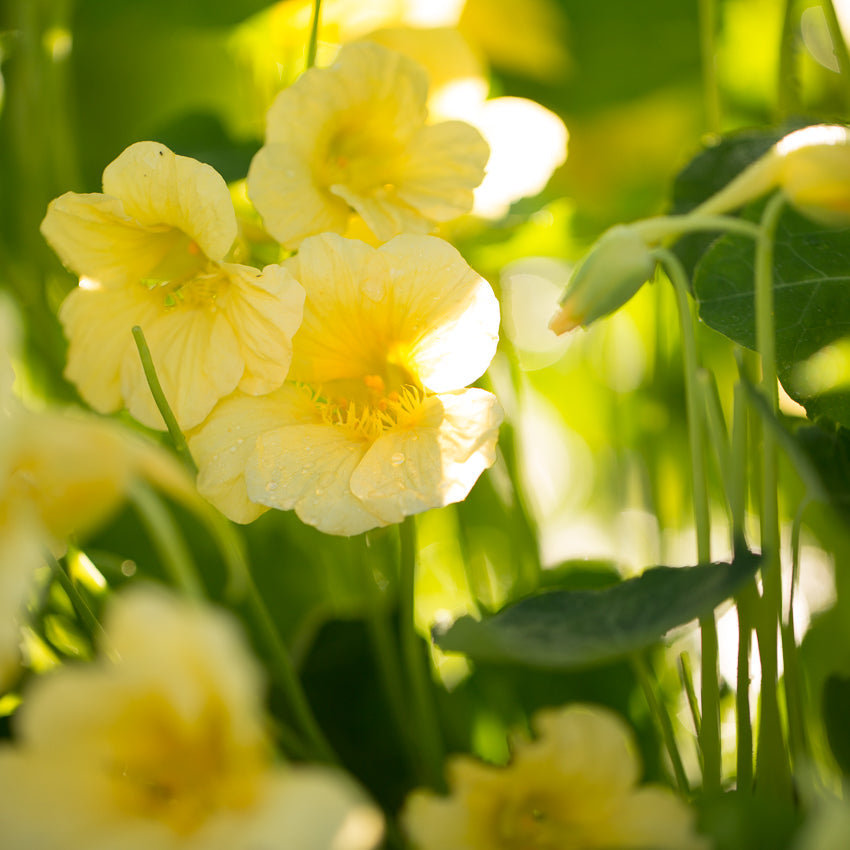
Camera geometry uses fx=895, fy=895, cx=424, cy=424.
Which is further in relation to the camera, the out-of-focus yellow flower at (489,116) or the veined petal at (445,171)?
the out-of-focus yellow flower at (489,116)

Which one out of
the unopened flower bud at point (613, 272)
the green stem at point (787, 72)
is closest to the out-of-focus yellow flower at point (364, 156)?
the unopened flower bud at point (613, 272)

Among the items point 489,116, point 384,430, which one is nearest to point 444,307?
point 384,430

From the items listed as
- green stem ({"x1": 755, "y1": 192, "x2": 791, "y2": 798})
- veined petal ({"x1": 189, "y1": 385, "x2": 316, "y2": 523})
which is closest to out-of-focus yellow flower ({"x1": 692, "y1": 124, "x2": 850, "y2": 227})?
green stem ({"x1": 755, "y1": 192, "x2": 791, "y2": 798})

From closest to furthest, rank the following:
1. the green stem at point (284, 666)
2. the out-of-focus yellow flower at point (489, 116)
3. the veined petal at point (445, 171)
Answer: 1. the green stem at point (284, 666)
2. the veined petal at point (445, 171)
3. the out-of-focus yellow flower at point (489, 116)

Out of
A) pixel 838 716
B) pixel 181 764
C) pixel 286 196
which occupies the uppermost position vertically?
pixel 286 196

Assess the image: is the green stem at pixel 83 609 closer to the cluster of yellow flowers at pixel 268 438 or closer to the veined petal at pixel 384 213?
the cluster of yellow flowers at pixel 268 438

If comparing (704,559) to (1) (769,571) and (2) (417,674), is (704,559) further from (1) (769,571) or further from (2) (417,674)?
(2) (417,674)

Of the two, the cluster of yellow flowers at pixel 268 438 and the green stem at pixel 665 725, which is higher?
the cluster of yellow flowers at pixel 268 438
